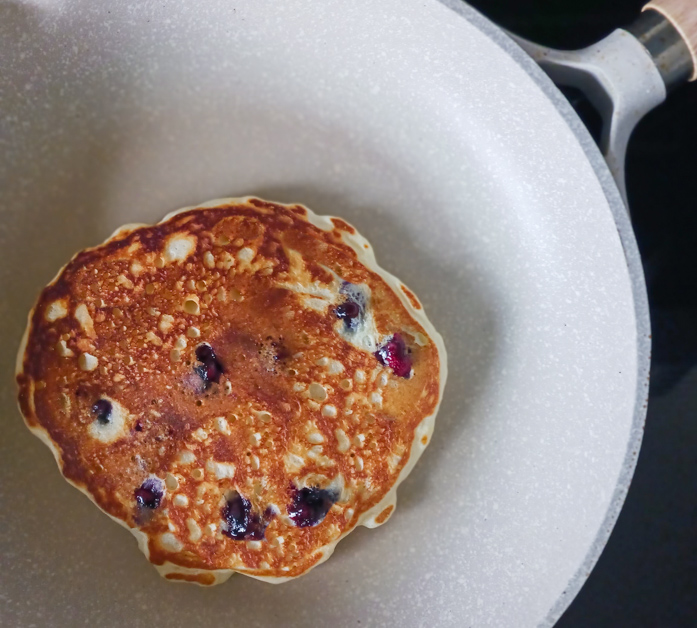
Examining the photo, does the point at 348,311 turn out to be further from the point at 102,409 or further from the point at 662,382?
the point at 662,382

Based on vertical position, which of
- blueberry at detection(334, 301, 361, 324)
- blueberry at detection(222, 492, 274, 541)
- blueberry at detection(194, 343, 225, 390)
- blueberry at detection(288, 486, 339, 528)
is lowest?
blueberry at detection(222, 492, 274, 541)

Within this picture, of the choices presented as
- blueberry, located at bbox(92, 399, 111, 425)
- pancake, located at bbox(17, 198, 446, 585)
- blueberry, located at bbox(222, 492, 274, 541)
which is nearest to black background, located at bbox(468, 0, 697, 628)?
pancake, located at bbox(17, 198, 446, 585)

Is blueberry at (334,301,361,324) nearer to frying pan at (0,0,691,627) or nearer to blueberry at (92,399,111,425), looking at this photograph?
frying pan at (0,0,691,627)

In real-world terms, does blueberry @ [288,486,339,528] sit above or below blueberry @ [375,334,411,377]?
below

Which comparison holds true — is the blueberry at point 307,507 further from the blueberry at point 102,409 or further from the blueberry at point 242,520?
the blueberry at point 102,409

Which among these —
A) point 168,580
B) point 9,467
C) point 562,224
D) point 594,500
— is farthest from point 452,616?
point 9,467

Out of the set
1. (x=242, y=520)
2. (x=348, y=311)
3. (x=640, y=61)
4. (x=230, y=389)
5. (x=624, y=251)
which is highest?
(x=640, y=61)

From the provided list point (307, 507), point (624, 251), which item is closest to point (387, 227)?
point (624, 251)

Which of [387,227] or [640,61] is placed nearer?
[640,61]
